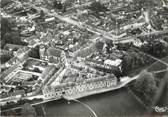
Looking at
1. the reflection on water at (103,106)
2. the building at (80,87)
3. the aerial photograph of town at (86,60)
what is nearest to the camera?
the reflection on water at (103,106)

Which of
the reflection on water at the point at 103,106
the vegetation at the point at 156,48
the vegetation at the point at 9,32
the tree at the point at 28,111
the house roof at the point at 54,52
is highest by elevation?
the vegetation at the point at 9,32

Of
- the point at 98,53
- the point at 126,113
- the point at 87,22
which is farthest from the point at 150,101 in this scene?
the point at 87,22

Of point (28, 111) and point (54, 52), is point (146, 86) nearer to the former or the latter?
point (28, 111)

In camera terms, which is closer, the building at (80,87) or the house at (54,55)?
the building at (80,87)

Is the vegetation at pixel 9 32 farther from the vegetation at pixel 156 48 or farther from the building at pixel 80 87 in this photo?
the vegetation at pixel 156 48

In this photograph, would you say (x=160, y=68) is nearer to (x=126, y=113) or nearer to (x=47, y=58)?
(x=126, y=113)

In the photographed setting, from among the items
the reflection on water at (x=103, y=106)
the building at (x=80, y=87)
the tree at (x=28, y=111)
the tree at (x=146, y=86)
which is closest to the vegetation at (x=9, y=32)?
the building at (x=80, y=87)

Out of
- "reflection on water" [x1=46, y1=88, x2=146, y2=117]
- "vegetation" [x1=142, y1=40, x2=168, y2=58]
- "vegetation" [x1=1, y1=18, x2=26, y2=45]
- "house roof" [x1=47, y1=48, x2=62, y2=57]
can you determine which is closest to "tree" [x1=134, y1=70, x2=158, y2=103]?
"reflection on water" [x1=46, y1=88, x2=146, y2=117]

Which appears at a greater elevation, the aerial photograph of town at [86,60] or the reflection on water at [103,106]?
the aerial photograph of town at [86,60]

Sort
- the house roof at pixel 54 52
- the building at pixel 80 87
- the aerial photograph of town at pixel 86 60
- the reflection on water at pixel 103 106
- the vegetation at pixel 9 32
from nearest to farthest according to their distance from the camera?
the reflection on water at pixel 103 106, the aerial photograph of town at pixel 86 60, the building at pixel 80 87, the house roof at pixel 54 52, the vegetation at pixel 9 32
